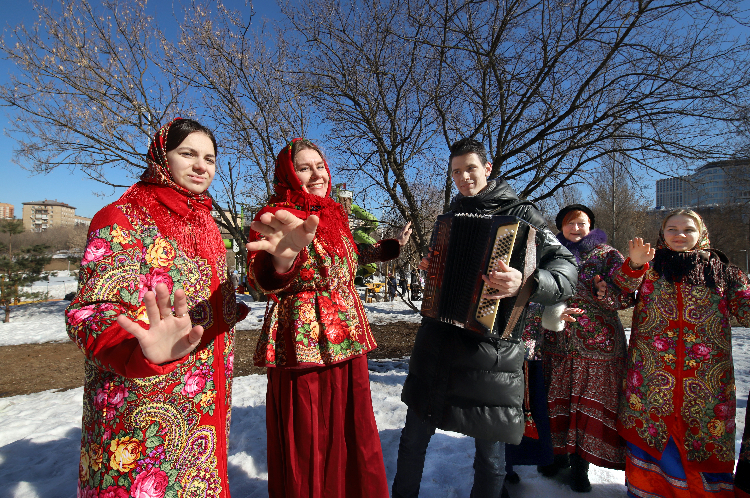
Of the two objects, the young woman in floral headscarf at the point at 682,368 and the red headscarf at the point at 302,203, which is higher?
the red headscarf at the point at 302,203

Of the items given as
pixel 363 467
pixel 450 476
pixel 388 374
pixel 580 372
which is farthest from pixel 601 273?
pixel 388 374

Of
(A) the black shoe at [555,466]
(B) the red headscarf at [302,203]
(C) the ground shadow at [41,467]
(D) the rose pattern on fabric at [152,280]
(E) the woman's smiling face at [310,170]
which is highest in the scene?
(E) the woman's smiling face at [310,170]

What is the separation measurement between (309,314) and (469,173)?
1.20m

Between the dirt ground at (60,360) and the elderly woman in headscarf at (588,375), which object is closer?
the elderly woman in headscarf at (588,375)

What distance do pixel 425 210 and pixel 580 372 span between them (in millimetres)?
3385

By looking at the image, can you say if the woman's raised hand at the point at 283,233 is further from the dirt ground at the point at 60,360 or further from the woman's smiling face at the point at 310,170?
the dirt ground at the point at 60,360

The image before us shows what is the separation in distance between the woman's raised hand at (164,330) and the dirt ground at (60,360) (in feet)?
16.2

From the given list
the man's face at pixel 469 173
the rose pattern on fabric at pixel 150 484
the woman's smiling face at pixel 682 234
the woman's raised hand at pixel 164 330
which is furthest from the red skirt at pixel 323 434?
the woman's smiling face at pixel 682 234

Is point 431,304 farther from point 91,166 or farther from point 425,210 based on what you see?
point 91,166

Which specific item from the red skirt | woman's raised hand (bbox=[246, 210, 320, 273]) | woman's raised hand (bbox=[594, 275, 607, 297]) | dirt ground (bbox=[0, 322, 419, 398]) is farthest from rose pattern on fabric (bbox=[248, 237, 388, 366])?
dirt ground (bbox=[0, 322, 419, 398])

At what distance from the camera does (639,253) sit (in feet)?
7.85

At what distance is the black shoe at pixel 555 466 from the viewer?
2.79 meters

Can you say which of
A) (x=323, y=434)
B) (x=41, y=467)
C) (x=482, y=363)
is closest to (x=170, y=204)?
(x=323, y=434)

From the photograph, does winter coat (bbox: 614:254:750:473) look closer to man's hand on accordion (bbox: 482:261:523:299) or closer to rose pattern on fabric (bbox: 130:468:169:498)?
man's hand on accordion (bbox: 482:261:523:299)
